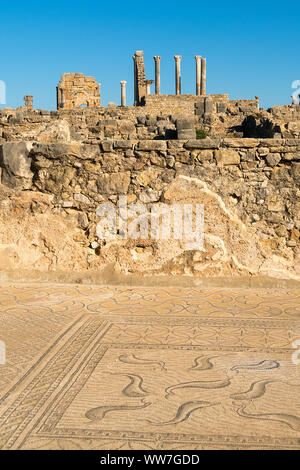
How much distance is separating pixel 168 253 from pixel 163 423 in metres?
2.52

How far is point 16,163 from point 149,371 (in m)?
2.82

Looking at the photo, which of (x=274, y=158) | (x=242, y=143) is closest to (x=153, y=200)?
(x=242, y=143)

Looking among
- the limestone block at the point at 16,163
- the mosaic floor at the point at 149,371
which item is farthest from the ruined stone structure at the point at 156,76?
the mosaic floor at the point at 149,371

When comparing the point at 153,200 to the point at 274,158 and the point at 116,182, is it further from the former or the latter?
the point at 274,158

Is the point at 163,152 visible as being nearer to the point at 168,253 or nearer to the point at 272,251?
the point at 168,253

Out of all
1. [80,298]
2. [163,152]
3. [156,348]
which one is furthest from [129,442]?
[163,152]

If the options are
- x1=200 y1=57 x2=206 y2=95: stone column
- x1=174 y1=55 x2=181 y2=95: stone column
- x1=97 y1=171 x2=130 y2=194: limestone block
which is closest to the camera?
x1=97 y1=171 x2=130 y2=194: limestone block

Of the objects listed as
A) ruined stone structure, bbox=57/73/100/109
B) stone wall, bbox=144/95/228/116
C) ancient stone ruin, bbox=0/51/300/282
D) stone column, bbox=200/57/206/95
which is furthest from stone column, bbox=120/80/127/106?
ancient stone ruin, bbox=0/51/300/282

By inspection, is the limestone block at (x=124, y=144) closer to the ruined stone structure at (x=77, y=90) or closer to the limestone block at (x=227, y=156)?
the limestone block at (x=227, y=156)

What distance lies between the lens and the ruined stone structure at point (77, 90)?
23891 mm

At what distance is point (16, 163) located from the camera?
4.76 metres

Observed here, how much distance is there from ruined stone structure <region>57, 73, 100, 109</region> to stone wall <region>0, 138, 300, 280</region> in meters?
20.1

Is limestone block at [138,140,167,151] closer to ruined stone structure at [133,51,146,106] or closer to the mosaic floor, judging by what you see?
the mosaic floor

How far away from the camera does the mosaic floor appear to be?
2.11 m
